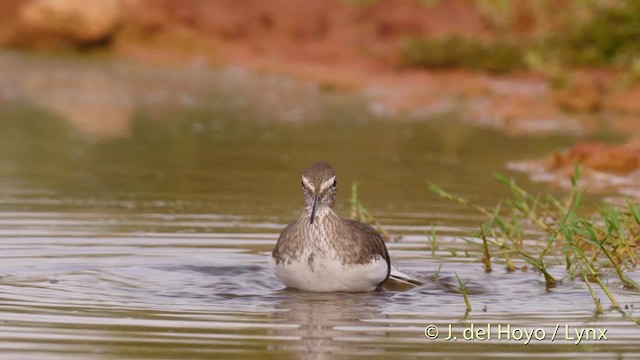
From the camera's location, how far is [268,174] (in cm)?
1520

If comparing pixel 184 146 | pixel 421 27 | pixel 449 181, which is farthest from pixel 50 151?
pixel 421 27

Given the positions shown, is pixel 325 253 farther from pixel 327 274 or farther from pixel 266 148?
pixel 266 148

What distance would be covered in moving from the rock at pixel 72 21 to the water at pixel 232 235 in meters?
6.83

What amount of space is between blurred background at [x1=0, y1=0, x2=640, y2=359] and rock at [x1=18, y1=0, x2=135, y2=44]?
5 centimetres

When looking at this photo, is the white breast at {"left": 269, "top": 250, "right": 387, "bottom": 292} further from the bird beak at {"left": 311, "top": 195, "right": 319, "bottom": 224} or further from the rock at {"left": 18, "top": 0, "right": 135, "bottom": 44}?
the rock at {"left": 18, "top": 0, "right": 135, "bottom": 44}

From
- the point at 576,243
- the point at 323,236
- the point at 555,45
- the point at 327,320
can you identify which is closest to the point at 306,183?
the point at 323,236

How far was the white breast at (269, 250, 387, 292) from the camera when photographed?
9297 millimetres

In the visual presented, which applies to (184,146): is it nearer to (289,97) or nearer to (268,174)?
(268,174)

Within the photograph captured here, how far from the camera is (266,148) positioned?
17562 mm

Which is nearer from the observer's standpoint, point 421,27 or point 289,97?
point 289,97

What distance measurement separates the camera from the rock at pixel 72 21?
97.1ft

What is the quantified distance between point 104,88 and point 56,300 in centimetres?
1594

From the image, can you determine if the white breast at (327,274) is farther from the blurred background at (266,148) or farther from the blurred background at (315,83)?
the blurred background at (315,83)

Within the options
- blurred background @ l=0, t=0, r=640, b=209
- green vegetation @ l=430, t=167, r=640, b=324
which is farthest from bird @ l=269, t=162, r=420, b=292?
blurred background @ l=0, t=0, r=640, b=209
